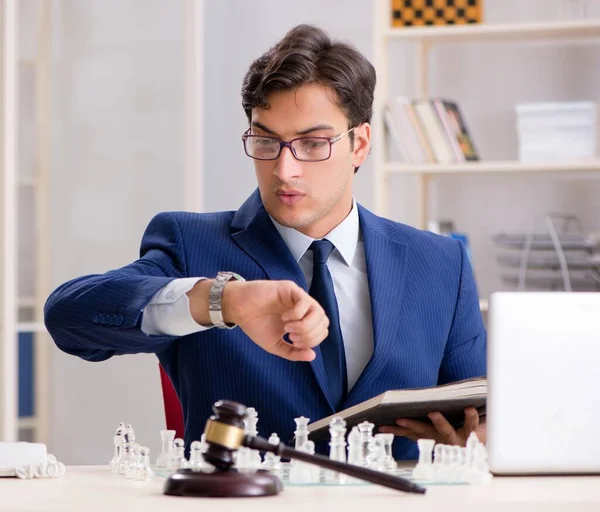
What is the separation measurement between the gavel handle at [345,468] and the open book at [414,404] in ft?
0.77

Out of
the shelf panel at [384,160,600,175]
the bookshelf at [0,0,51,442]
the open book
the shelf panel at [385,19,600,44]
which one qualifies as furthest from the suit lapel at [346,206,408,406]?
the bookshelf at [0,0,51,442]

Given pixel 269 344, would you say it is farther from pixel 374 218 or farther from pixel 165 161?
pixel 165 161

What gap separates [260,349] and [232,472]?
757 millimetres

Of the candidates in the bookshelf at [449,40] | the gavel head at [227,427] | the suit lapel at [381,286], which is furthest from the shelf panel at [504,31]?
the gavel head at [227,427]

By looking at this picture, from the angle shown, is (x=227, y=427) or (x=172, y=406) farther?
(x=172, y=406)

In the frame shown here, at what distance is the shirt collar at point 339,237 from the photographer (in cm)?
189

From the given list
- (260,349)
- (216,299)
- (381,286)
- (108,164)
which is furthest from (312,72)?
(108,164)

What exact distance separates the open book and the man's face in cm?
51

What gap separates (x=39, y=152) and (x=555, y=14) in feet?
6.40

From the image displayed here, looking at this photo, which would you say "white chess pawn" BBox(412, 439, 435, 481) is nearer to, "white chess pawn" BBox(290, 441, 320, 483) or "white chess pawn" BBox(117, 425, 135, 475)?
"white chess pawn" BBox(290, 441, 320, 483)

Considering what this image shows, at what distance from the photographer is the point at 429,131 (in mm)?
3385

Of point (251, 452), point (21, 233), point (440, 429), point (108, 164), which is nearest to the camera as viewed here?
point (251, 452)

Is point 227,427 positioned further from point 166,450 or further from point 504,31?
point 504,31

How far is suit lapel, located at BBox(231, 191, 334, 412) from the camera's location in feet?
6.02
